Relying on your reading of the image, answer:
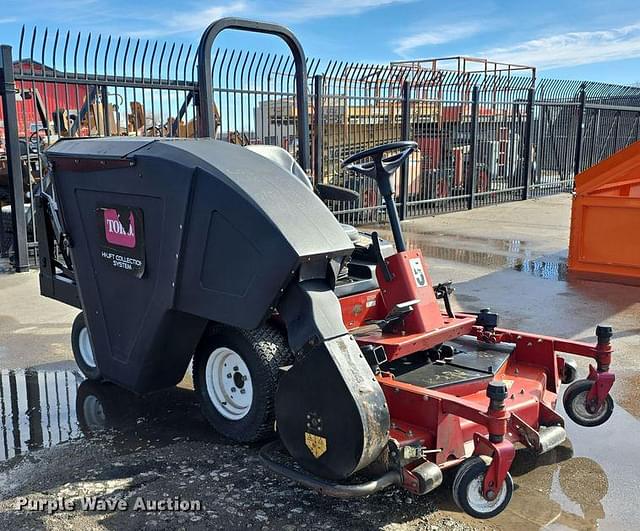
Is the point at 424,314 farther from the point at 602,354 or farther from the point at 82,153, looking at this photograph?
the point at 82,153

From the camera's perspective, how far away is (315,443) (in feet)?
8.71

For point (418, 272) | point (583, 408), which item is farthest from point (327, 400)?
point (583, 408)

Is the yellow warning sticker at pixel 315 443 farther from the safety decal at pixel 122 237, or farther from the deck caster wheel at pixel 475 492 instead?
the safety decal at pixel 122 237

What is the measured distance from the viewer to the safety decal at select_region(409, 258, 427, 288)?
3434mm

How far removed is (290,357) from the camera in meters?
3.17

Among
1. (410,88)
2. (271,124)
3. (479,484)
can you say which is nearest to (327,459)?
(479,484)

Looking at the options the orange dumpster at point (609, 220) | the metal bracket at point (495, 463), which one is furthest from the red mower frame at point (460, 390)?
the orange dumpster at point (609, 220)

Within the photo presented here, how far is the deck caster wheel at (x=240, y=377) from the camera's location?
3.11 meters

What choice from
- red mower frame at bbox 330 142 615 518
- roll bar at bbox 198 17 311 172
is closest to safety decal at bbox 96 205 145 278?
roll bar at bbox 198 17 311 172

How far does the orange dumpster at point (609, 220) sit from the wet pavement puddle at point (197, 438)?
373 cm

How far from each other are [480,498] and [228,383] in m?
1.33

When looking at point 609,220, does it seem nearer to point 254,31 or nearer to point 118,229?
point 254,31

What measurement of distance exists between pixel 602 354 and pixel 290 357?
1.53m

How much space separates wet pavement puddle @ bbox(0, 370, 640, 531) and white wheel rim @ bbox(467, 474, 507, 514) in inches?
4.5
